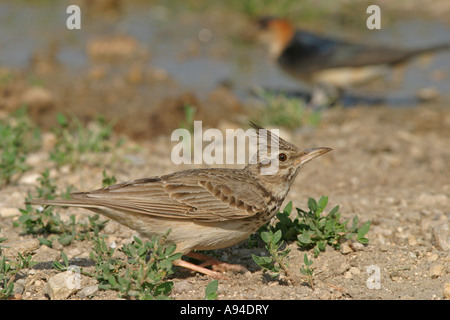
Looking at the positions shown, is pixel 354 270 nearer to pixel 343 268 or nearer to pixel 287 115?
pixel 343 268

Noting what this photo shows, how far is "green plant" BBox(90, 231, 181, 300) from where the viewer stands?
4.10 m

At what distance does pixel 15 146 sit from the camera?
6.77 m

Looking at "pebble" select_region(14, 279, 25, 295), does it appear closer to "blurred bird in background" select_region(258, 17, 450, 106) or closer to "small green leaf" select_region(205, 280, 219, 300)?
"small green leaf" select_region(205, 280, 219, 300)

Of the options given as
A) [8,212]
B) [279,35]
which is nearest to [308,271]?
[8,212]

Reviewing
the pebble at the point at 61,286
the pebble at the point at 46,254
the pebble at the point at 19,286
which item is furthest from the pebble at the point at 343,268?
the pebble at the point at 19,286

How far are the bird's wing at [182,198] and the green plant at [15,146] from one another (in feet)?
6.10

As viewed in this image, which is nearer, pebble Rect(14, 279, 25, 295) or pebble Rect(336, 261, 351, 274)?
pebble Rect(14, 279, 25, 295)

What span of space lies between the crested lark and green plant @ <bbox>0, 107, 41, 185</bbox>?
6.06 feet

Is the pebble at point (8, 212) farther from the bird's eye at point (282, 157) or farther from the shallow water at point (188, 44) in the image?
the shallow water at point (188, 44)

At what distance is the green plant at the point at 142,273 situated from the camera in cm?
410

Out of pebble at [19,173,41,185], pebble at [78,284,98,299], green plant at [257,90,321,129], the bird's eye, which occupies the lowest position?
pebble at [78,284,98,299]

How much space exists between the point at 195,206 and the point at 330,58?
740 cm

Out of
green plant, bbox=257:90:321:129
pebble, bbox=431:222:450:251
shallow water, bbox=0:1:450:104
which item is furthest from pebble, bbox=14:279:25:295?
shallow water, bbox=0:1:450:104

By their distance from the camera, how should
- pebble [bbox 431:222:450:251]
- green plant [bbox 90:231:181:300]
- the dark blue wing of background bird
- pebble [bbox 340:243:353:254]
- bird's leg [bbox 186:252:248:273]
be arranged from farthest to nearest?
1. the dark blue wing of background bird
2. pebble [bbox 431:222:450:251]
3. pebble [bbox 340:243:353:254]
4. bird's leg [bbox 186:252:248:273]
5. green plant [bbox 90:231:181:300]
